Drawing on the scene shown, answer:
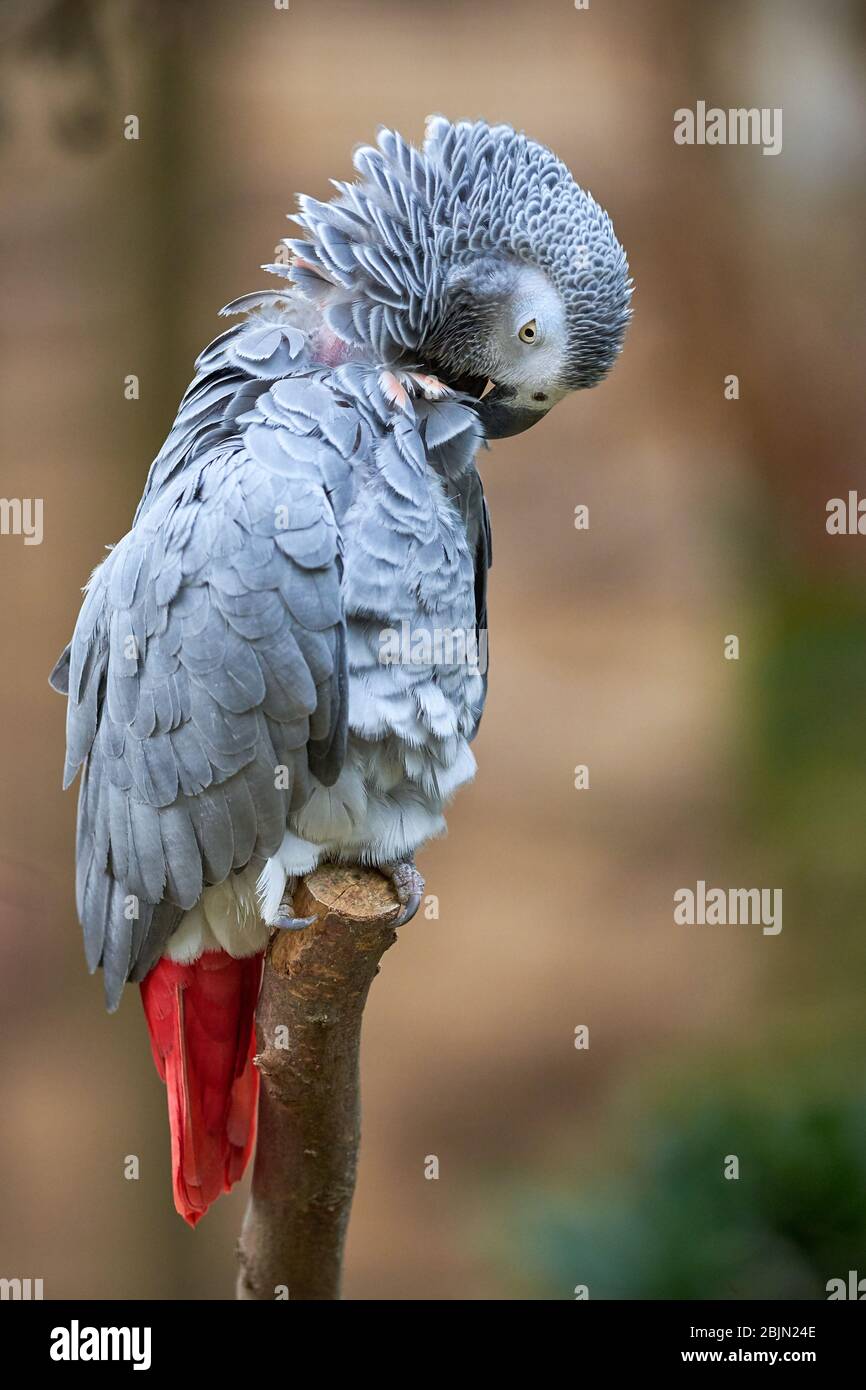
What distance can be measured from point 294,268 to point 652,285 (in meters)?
1.55

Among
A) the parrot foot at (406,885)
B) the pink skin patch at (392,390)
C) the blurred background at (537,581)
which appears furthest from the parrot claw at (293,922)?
the blurred background at (537,581)

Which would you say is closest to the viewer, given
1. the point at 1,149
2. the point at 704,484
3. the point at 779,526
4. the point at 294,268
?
the point at 294,268

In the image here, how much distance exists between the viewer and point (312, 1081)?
135 cm

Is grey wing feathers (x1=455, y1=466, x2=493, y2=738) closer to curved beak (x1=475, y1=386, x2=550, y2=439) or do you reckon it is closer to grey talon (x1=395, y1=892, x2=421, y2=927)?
curved beak (x1=475, y1=386, x2=550, y2=439)

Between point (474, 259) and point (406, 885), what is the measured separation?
70cm

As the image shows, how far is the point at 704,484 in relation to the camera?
2.68 metres

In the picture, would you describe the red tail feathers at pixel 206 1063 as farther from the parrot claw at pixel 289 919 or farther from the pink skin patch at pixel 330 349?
the pink skin patch at pixel 330 349

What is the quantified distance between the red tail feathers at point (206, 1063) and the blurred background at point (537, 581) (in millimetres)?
881

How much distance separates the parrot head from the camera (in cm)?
131

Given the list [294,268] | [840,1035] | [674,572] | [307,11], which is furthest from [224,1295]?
[307,11]

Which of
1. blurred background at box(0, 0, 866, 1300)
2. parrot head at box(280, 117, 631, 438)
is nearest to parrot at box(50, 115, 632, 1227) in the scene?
parrot head at box(280, 117, 631, 438)

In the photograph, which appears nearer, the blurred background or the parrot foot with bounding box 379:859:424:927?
Result: the parrot foot with bounding box 379:859:424:927
